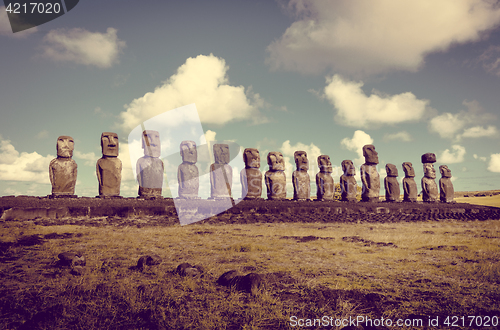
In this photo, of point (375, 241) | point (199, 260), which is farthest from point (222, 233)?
point (375, 241)

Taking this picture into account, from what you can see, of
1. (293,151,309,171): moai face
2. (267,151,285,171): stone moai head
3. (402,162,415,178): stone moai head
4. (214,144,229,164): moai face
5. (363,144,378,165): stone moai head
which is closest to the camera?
(214,144,229,164): moai face

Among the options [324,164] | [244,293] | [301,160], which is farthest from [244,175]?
[244,293]

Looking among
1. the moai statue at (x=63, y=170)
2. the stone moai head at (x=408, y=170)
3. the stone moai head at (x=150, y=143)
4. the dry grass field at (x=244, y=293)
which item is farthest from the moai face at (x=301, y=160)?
the moai statue at (x=63, y=170)

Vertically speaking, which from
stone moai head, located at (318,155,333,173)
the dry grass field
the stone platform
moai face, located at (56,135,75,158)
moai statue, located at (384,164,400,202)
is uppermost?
moai face, located at (56,135,75,158)

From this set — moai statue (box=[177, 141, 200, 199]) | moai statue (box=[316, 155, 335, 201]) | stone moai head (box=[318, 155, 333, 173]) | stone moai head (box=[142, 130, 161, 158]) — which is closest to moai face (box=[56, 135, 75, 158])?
stone moai head (box=[142, 130, 161, 158])

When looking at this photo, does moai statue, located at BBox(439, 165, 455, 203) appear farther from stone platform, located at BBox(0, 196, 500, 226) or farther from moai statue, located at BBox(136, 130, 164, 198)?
moai statue, located at BBox(136, 130, 164, 198)

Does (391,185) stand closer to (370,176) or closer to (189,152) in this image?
(370,176)

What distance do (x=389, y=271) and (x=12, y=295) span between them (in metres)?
5.40

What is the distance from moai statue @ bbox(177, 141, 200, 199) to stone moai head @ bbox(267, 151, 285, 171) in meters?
4.28

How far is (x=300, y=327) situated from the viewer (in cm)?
288

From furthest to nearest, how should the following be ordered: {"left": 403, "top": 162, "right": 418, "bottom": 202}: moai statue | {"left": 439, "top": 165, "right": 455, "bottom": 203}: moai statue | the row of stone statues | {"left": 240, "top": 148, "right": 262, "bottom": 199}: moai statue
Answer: {"left": 439, "top": 165, "right": 455, "bottom": 203}: moai statue → {"left": 403, "top": 162, "right": 418, "bottom": 202}: moai statue → {"left": 240, "top": 148, "right": 262, "bottom": 199}: moai statue → the row of stone statues

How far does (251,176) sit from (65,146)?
9.29 metres

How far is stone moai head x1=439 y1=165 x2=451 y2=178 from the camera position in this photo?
70.6 feet

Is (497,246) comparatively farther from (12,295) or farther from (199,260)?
(12,295)
